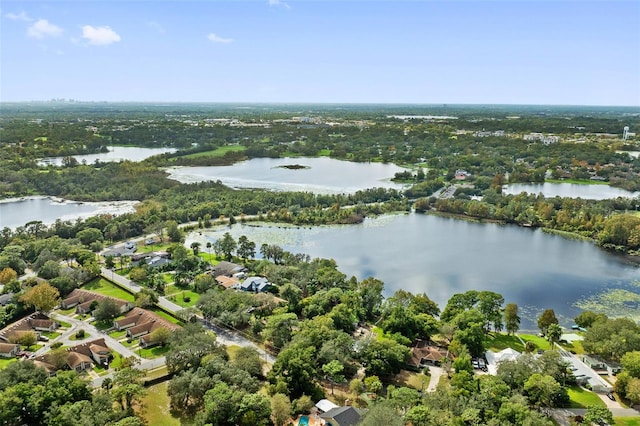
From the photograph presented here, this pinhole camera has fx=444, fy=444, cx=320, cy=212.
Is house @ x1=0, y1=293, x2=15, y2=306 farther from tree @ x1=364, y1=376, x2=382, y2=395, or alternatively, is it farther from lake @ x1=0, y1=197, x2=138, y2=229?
tree @ x1=364, y1=376, x2=382, y2=395

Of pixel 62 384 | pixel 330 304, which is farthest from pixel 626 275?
pixel 62 384

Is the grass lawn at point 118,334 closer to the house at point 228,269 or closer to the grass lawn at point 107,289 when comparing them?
the grass lawn at point 107,289

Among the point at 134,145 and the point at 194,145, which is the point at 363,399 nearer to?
the point at 194,145

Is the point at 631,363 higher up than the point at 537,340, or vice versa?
the point at 631,363

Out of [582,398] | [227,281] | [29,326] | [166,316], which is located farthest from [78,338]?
[582,398]

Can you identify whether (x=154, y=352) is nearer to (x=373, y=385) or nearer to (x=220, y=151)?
(x=373, y=385)

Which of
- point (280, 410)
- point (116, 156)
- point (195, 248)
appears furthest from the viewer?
point (116, 156)

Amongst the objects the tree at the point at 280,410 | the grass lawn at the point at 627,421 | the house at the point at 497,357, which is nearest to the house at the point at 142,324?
the tree at the point at 280,410
